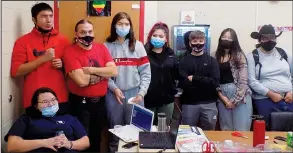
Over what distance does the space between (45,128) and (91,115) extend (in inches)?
23.3

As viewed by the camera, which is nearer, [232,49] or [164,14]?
[232,49]

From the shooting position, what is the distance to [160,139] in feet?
7.42

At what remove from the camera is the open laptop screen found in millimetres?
2488

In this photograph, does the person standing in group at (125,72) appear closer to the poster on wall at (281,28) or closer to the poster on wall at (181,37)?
the poster on wall at (181,37)

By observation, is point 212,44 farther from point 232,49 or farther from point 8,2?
point 8,2

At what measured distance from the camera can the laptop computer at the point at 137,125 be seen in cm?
241

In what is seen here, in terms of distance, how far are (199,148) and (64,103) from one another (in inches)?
55.1

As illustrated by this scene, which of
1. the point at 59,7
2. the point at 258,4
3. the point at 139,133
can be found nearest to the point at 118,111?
the point at 139,133

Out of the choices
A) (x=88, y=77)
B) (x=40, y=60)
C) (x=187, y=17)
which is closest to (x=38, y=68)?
(x=40, y=60)

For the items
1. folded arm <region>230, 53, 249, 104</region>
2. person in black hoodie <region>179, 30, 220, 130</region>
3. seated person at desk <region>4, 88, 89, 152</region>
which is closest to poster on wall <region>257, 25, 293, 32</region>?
folded arm <region>230, 53, 249, 104</region>

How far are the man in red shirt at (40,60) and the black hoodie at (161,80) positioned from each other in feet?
2.79

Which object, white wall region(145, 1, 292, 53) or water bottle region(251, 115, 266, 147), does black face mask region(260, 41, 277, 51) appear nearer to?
white wall region(145, 1, 292, 53)

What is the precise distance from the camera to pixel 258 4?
413cm

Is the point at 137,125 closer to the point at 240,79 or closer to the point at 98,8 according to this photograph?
the point at 240,79
